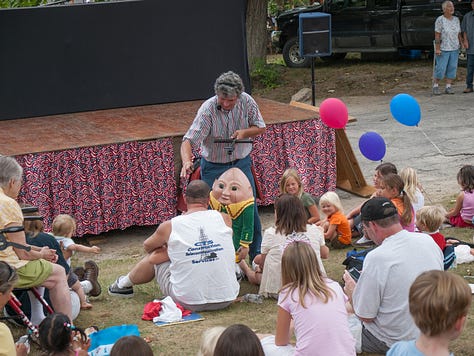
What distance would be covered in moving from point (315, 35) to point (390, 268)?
7629 millimetres

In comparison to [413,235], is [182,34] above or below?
above

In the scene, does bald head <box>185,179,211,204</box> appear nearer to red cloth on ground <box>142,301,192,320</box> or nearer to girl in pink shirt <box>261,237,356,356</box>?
red cloth on ground <box>142,301,192,320</box>

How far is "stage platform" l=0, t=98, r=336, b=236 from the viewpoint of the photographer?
8305mm

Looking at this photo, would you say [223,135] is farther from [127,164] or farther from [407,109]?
[407,109]

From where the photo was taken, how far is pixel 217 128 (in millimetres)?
7008

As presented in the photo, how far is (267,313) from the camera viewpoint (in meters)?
5.91

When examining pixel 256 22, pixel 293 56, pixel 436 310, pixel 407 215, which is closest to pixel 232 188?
pixel 407 215

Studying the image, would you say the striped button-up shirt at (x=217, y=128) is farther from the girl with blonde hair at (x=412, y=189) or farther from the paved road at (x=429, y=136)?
the paved road at (x=429, y=136)

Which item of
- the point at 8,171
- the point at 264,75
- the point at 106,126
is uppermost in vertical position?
the point at 8,171

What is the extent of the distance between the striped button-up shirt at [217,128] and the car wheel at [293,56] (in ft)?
40.4

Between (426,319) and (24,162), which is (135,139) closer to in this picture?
(24,162)

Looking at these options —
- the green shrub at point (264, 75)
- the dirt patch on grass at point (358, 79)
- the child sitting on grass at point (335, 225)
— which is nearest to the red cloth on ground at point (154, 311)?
the child sitting on grass at point (335, 225)

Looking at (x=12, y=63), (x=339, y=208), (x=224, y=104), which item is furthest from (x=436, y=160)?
(x=12, y=63)

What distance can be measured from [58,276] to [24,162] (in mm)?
3051
